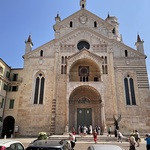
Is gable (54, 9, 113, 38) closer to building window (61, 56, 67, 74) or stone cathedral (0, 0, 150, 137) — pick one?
stone cathedral (0, 0, 150, 137)

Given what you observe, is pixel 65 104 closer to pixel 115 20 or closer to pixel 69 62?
pixel 69 62

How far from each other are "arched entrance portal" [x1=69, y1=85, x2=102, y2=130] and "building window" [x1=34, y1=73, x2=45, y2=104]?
4.85 m

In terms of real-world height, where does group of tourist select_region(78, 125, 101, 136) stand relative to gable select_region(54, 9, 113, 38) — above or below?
below

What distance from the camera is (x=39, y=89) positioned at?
26.0m

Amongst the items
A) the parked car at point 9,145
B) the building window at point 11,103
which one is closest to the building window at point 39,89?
the building window at point 11,103

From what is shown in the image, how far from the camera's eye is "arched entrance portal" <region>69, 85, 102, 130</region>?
2497cm

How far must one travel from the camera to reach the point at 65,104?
24.4 metres

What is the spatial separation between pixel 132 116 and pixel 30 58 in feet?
63.4

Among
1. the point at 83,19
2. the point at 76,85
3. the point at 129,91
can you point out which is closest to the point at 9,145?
the point at 76,85

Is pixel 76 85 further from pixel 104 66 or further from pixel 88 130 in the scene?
pixel 88 130

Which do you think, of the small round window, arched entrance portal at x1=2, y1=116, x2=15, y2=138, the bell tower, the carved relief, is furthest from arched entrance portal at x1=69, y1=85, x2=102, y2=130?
the bell tower

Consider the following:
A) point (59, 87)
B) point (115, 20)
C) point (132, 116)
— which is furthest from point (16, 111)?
point (115, 20)

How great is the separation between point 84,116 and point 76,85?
5.27 meters

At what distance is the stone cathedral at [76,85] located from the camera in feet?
78.7
